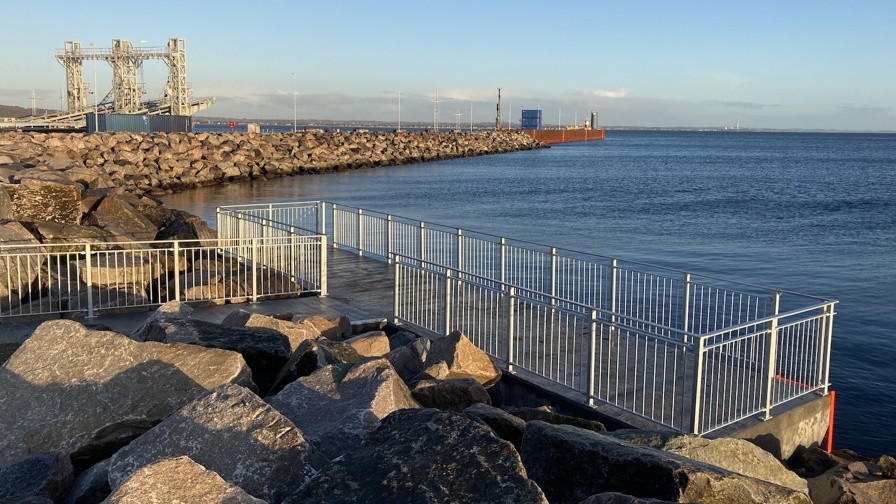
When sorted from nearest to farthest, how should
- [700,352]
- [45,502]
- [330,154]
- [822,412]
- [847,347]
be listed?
[45,502], [700,352], [822,412], [847,347], [330,154]

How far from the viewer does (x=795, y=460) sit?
873 cm

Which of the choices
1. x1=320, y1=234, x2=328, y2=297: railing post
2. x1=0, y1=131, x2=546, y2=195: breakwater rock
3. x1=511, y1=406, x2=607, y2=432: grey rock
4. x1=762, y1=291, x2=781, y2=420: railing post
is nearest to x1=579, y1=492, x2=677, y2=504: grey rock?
x1=511, y1=406, x2=607, y2=432: grey rock

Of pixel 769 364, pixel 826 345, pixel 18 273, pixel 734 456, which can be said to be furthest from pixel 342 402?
pixel 18 273

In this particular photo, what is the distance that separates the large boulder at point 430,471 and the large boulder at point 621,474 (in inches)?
30.3

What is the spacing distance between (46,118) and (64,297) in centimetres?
6867

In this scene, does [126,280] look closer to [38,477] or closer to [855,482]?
[38,477]

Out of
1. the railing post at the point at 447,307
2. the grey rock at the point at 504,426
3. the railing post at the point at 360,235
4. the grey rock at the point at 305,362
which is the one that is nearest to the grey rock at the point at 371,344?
the railing post at the point at 447,307

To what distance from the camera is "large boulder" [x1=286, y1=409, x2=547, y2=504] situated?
4.25 meters

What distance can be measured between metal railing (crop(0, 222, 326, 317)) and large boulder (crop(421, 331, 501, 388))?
439 cm

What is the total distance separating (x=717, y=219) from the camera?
3875 centimetres

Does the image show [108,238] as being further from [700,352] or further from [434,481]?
[434,481]

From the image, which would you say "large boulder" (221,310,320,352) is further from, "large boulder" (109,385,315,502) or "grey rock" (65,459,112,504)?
"large boulder" (109,385,315,502)

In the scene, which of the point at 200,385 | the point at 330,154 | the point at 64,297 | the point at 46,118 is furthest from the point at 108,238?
the point at 46,118

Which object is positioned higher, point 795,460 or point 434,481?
point 434,481
